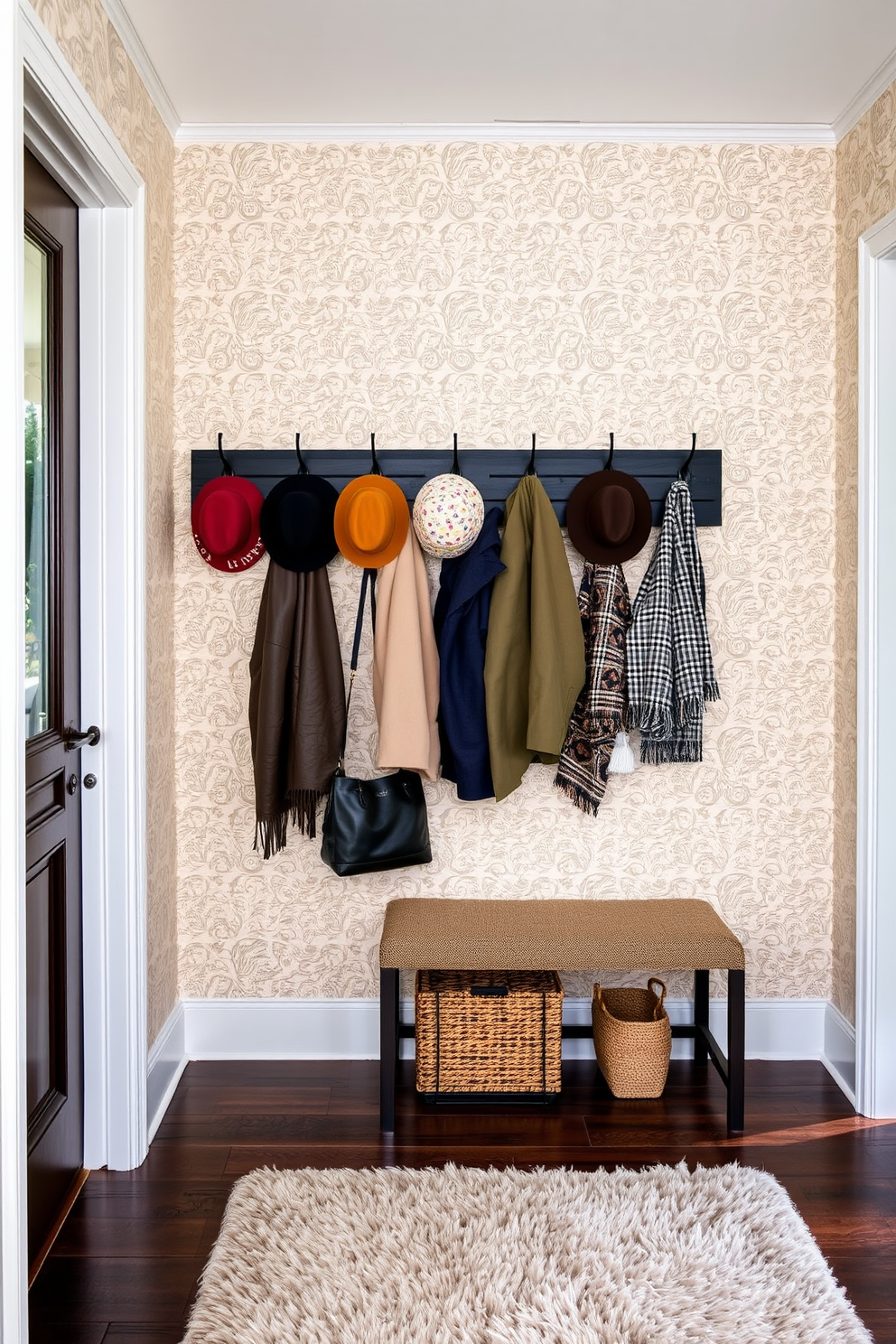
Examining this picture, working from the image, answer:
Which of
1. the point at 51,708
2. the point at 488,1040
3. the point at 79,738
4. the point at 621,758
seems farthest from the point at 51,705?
the point at 621,758

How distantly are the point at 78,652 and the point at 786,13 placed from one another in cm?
215

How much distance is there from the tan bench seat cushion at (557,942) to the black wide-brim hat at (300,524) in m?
0.99

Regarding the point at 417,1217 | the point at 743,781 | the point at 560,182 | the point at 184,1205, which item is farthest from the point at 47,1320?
the point at 560,182

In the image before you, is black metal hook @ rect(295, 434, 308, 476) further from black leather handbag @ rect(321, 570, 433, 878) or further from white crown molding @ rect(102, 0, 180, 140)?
white crown molding @ rect(102, 0, 180, 140)

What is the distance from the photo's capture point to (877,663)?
264 centimetres

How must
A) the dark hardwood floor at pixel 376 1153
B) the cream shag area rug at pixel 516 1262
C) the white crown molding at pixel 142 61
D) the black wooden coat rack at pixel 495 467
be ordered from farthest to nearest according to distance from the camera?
the black wooden coat rack at pixel 495 467, the white crown molding at pixel 142 61, the dark hardwood floor at pixel 376 1153, the cream shag area rug at pixel 516 1262

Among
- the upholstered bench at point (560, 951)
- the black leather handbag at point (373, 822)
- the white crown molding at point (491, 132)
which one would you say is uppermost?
the white crown molding at point (491, 132)

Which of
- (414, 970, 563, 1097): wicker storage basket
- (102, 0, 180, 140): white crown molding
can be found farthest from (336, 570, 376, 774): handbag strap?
(102, 0, 180, 140): white crown molding

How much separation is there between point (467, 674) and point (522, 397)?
0.80 m

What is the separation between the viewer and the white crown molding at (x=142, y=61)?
2201 mm

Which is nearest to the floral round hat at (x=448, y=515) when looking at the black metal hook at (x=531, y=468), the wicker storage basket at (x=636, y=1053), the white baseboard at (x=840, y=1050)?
the black metal hook at (x=531, y=468)

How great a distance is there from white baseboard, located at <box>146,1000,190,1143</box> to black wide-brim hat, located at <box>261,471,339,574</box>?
Result: 1285 millimetres

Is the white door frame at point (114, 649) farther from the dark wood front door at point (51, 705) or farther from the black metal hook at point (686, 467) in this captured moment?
the black metal hook at point (686, 467)

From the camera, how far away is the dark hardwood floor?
1947mm
